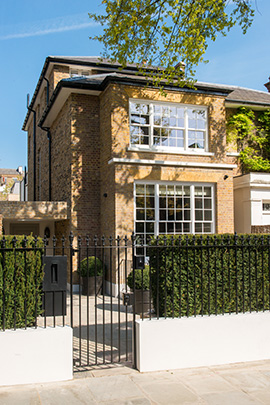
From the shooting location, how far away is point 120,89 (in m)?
12.8

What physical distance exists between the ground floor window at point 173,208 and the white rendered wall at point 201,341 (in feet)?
22.4

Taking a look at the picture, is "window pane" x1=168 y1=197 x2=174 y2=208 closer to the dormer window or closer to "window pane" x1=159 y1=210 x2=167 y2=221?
"window pane" x1=159 y1=210 x2=167 y2=221

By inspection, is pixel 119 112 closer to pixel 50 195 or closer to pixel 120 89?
pixel 120 89

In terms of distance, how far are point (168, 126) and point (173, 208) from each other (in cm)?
296

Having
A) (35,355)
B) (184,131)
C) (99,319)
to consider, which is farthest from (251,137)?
(35,355)

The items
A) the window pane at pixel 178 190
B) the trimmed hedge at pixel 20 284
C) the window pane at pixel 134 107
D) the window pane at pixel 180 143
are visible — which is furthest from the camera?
the window pane at pixel 180 143

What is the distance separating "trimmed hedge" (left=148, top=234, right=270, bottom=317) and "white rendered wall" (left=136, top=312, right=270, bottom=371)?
18 centimetres

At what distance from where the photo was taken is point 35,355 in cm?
498

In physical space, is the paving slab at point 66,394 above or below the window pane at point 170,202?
below

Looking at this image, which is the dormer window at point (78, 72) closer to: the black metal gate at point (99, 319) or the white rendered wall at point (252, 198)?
the white rendered wall at point (252, 198)

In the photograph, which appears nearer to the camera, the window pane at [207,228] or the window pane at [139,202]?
the window pane at [139,202]

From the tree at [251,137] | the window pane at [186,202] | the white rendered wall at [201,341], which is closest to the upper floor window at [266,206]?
the tree at [251,137]

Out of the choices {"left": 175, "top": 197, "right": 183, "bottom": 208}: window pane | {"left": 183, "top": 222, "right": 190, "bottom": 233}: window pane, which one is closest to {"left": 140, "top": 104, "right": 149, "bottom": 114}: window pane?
{"left": 175, "top": 197, "right": 183, "bottom": 208}: window pane

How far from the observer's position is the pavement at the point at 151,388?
448 centimetres
